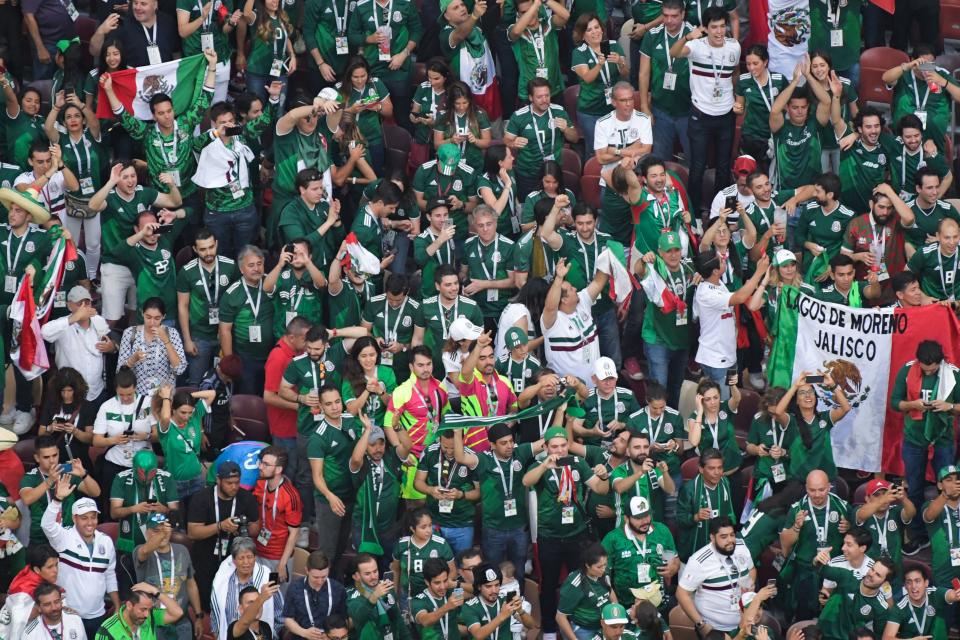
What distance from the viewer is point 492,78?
1725cm

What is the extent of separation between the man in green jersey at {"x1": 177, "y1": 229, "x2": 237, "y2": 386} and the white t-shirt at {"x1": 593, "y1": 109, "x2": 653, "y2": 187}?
9.80ft

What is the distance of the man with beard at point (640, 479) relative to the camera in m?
14.0

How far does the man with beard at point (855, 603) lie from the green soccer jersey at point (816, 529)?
0.28 m

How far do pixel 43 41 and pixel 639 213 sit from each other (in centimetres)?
531

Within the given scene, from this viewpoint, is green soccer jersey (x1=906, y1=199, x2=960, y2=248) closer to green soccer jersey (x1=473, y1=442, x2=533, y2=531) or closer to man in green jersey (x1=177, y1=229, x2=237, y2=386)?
green soccer jersey (x1=473, y1=442, x2=533, y2=531)

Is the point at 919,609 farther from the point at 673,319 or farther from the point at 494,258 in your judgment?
the point at 494,258

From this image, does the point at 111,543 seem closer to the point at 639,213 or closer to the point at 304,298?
the point at 304,298

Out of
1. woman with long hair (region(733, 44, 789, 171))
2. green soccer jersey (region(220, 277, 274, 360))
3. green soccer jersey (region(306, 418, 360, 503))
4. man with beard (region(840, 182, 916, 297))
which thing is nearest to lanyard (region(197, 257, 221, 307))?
green soccer jersey (region(220, 277, 274, 360))

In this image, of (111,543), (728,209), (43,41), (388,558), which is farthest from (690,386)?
(43,41)

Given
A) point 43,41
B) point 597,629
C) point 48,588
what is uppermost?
point 43,41

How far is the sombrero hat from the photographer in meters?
15.5

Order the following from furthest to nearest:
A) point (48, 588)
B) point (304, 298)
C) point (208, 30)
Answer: point (208, 30)
point (304, 298)
point (48, 588)

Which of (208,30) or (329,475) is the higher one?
(208,30)

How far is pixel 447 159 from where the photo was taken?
1620 cm
